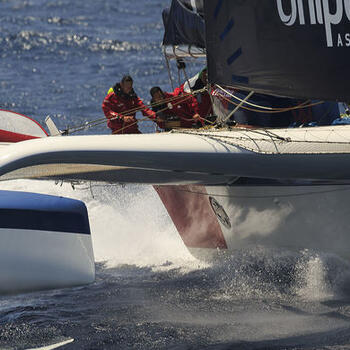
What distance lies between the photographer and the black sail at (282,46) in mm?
5020

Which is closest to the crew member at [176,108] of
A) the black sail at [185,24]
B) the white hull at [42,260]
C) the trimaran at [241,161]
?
the black sail at [185,24]

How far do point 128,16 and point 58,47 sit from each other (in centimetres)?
394

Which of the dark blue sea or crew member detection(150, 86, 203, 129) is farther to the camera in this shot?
crew member detection(150, 86, 203, 129)

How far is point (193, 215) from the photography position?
22.1ft

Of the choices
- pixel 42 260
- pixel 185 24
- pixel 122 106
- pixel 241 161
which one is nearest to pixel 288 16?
pixel 241 161

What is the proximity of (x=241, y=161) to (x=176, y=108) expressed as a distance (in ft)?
6.44

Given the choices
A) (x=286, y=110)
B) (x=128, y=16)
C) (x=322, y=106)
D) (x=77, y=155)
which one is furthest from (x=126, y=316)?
(x=128, y=16)

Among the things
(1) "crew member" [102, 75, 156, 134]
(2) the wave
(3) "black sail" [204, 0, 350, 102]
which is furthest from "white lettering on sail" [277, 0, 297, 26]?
(2) the wave

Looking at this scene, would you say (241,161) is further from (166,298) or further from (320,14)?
(166,298)

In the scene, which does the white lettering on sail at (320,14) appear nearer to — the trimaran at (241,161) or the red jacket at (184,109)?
the trimaran at (241,161)

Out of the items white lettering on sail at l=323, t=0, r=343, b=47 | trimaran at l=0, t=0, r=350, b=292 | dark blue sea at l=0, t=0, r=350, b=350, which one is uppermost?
white lettering on sail at l=323, t=0, r=343, b=47

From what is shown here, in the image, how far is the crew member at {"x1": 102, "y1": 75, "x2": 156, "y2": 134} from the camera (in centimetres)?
666

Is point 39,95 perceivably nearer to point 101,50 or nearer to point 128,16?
point 101,50

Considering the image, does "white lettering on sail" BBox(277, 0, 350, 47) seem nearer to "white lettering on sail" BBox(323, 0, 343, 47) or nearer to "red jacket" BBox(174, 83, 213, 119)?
"white lettering on sail" BBox(323, 0, 343, 47)
